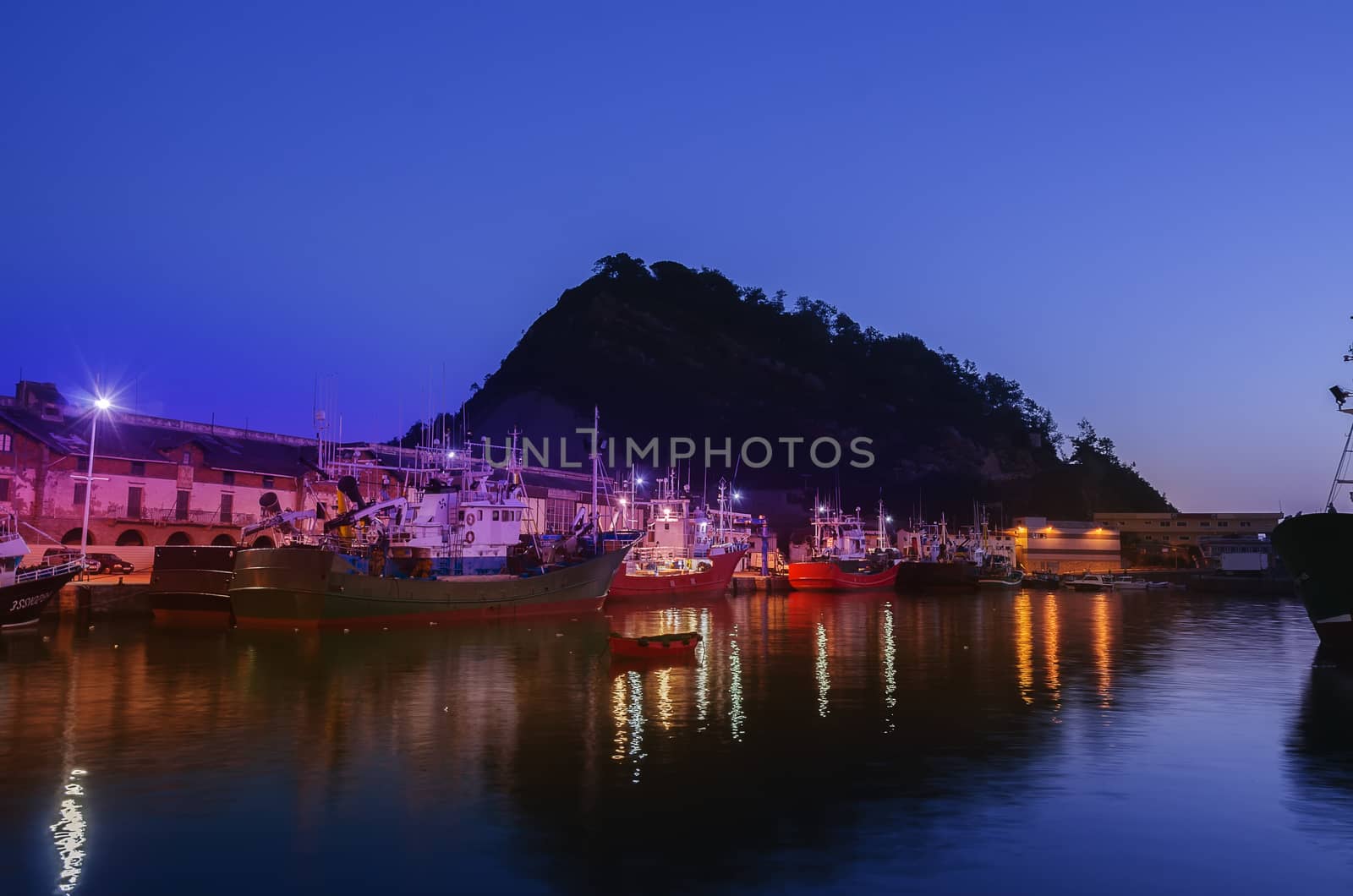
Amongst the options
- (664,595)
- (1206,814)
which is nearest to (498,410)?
(664,595)

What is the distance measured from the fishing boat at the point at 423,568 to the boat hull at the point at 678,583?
9.27m

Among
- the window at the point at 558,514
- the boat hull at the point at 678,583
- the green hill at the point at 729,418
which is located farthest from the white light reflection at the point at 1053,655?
the green hill at the point at 729,418

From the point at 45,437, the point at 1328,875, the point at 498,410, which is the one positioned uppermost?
the point at 498,410

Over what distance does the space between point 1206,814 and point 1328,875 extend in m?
3.20

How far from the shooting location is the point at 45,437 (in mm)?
65062

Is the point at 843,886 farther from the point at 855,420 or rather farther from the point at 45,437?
the point at 855,420

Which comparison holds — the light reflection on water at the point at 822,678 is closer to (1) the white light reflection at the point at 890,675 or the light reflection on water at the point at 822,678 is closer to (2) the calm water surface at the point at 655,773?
(2) the calm water surface at the point at 655,773

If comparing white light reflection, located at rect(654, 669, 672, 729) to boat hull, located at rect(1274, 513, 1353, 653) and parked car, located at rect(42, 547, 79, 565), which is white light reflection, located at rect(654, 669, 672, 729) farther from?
parked car, located at rect(42, 547, 79, 565)

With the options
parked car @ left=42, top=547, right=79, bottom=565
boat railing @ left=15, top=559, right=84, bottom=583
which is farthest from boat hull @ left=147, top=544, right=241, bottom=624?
parked car @ left=42, top=547, right=79, bottom=565

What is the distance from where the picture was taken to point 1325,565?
134 feet

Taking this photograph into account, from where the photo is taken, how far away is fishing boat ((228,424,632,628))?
47.0 m

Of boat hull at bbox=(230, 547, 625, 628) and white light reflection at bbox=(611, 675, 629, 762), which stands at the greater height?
boat hull at bbox=(230, 547, 625, 628)

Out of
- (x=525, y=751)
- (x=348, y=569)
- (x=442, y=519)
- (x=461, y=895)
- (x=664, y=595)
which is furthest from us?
(x=664, y=595)

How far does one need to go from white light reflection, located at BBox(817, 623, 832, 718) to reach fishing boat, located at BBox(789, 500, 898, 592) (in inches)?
1674
